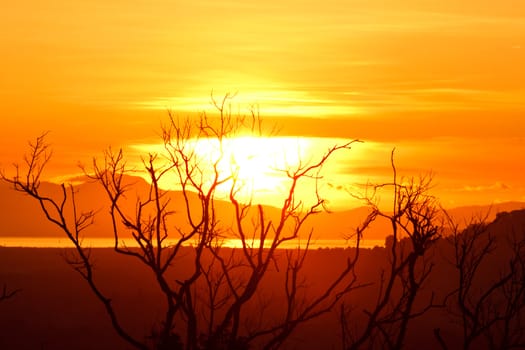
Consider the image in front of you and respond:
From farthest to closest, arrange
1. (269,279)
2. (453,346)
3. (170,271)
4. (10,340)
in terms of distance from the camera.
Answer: (170,271) → (269,279) → (10,340) → (453,346)

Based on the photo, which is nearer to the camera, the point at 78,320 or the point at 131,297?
the point at 78,320

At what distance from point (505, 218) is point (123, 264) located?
30.8m

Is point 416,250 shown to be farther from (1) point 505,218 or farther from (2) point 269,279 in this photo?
(2) point 269,279

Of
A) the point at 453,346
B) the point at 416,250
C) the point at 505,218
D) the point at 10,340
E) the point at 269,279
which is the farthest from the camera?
the point at 269,279

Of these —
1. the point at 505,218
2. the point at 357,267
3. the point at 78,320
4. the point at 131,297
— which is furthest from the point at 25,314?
the point at 505,218

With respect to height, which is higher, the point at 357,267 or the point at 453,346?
the point at 357,267

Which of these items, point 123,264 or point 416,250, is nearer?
point 416,250

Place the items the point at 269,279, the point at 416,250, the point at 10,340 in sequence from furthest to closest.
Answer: the point at 269,279
the point at 10,340
the point at 416,250

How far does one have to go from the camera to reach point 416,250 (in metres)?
15.2

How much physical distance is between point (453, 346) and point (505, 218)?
1554 centimetres

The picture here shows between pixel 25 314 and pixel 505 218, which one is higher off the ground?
pixel 505 218

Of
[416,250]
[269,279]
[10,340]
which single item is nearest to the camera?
[416,250]

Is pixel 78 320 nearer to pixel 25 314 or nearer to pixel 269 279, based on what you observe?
pixel 25 314

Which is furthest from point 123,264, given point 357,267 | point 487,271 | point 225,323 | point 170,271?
point 225,323
